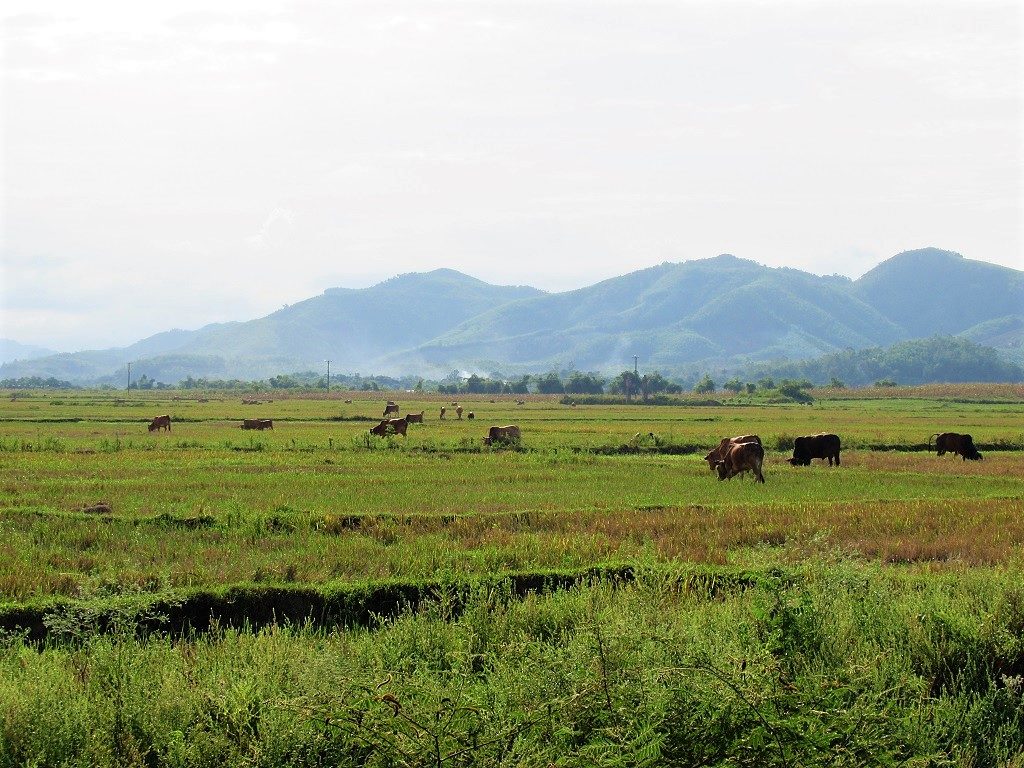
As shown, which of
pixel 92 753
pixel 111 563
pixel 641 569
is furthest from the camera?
pixel 111 563

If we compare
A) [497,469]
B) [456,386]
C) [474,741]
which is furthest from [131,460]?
[456,386]

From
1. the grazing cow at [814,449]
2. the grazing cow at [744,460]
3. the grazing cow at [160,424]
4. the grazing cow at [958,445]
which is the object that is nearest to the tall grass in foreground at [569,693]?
the grazing cow at [744,460]

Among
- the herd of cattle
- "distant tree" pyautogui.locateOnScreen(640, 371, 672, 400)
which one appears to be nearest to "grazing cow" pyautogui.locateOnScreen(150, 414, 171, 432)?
the herd of cattle

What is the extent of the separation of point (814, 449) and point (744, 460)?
6687 mm

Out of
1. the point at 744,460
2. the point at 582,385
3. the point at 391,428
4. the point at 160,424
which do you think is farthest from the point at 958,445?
the point at 582,385

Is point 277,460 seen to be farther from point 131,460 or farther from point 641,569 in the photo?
point 641,569

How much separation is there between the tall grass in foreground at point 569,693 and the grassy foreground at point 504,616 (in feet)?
0.08

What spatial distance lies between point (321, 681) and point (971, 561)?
1170 centimetres

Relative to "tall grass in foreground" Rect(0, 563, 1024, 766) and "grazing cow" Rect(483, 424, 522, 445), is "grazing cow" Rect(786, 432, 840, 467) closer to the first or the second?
"grazing cow" Rect(483, 424, 522, 445)

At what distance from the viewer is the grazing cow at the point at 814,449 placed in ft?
101

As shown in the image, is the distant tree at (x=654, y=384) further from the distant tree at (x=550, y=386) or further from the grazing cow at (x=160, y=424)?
the grazing cow at (x=160, y=424)

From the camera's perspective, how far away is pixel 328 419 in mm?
59031

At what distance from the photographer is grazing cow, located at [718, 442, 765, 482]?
25.5 meters

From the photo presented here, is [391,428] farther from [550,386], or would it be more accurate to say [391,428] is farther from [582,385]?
[550,386]
